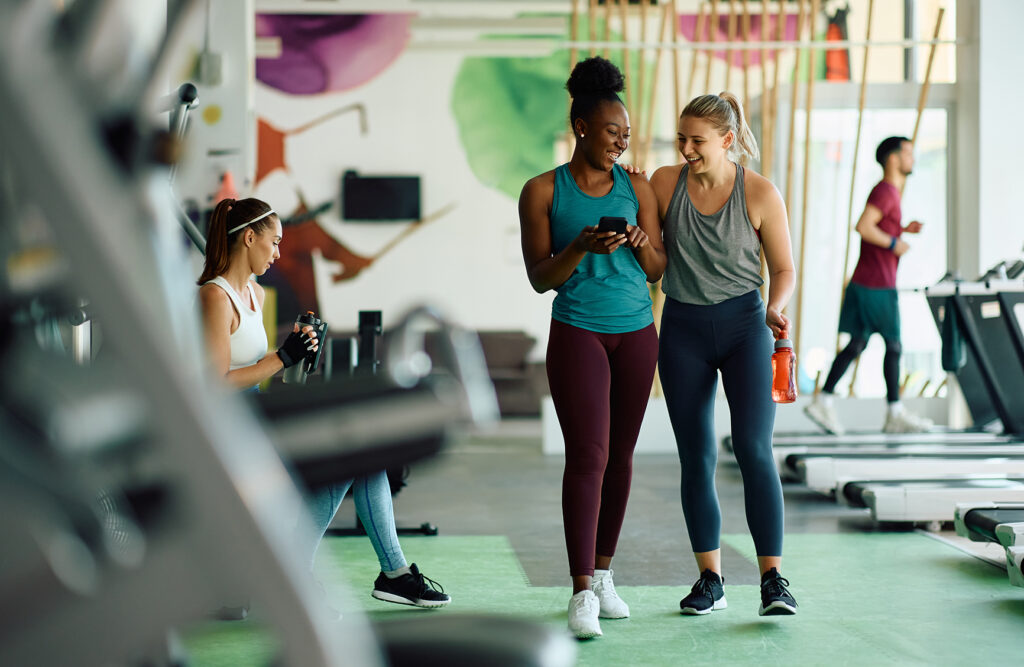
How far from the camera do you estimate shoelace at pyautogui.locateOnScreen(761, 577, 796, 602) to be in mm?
2607

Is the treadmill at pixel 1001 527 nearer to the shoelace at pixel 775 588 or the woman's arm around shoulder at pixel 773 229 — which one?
the shoelace at pixel 775 588

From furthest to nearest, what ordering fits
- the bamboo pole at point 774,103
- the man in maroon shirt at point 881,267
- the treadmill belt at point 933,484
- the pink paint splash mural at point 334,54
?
1. the pink paint splash mural at point 334,54
2. the bamboo pole at point 774,103
3. the man in maroon shirt at point 881,267
4. the treadmill belt at point 933,484

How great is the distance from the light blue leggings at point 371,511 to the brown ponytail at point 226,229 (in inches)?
24.4

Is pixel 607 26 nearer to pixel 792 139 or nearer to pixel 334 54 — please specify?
pixel 792 139

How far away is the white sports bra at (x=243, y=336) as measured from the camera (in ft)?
→ 8.46

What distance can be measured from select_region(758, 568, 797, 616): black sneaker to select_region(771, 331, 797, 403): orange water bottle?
44 centimetres

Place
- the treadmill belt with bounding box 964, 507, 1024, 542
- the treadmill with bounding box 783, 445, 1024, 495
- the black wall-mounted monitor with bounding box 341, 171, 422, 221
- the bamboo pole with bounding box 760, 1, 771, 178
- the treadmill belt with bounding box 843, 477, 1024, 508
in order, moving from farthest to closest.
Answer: the black wall-mounted monitor with bounding box 341, 171, 422, 221 → the bamboo pole with bounding box 760, 1, 771, 178 → the treadmill with bounding box 783, 445, 1024, 495 → the treadmill belt with bounding box 843, 477, 1024, 508 → the treadmill belt with bounding box 964, 507, 1024, 542

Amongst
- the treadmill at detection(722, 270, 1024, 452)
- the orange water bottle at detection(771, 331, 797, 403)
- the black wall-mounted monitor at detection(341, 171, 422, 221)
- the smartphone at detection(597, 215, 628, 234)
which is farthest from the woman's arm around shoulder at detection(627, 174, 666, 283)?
the black wall-mounted monitor at detection(341, 171, 422, 221)

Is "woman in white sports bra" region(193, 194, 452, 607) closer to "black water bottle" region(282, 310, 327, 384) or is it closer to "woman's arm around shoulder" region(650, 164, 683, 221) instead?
"black water bottle" region(282, 310, 327, 384)

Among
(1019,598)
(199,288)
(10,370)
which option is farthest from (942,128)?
(10,370)

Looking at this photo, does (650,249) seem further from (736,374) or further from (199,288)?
(199,288)

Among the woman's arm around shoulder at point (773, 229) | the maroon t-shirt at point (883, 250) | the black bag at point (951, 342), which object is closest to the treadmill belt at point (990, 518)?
the woman's arm around shoulder at point (773, 229)

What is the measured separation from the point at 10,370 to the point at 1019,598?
2.89 metres

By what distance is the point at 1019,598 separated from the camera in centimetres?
289
